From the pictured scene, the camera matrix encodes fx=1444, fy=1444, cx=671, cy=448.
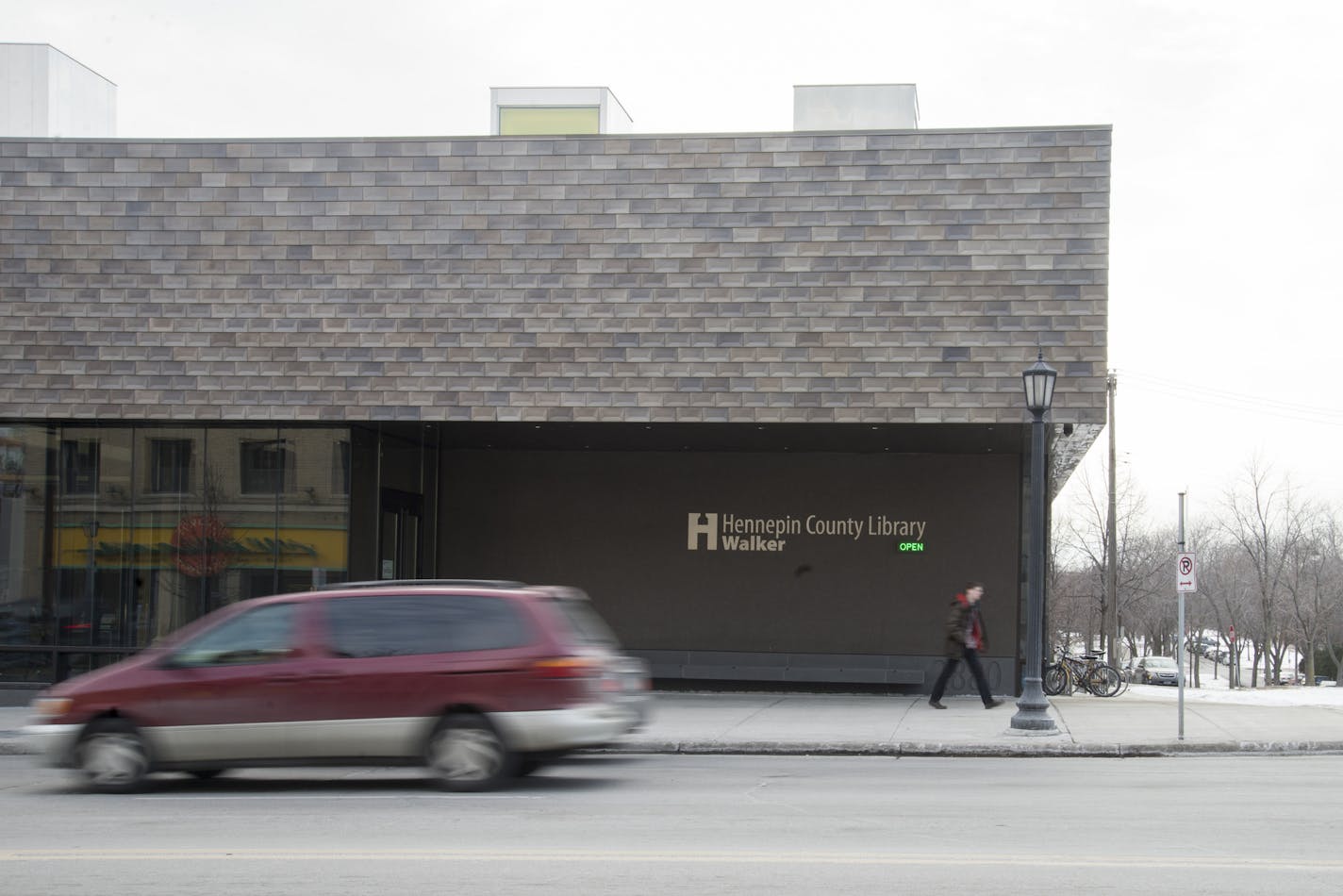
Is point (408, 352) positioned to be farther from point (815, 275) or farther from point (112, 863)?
point (112, 863)

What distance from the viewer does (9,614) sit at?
2095cm

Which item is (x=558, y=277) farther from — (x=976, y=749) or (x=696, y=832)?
(x=696, y=832)

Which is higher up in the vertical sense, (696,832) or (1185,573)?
(1185,573)

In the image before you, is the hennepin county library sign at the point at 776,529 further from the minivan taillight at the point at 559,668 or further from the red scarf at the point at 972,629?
the minivan taillight at the point at 559,668

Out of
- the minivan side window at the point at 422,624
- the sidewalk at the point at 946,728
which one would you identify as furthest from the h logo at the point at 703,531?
the minivan side window at the point at 422,624

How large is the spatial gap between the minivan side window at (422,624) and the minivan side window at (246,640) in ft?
1.31

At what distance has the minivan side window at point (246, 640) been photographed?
1188 cm

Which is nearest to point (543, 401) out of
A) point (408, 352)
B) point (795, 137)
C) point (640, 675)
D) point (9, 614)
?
point (408, 352)

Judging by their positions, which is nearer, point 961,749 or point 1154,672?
point 961,749

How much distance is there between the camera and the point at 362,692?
38.2ft

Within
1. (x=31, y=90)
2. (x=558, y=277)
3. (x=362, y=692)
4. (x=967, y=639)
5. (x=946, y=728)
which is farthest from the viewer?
(x=31, y=90)

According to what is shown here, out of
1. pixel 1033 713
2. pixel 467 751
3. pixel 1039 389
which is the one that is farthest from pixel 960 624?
pixel 467 751

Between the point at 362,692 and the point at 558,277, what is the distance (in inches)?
346

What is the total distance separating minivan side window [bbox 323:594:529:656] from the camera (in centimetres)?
1170
